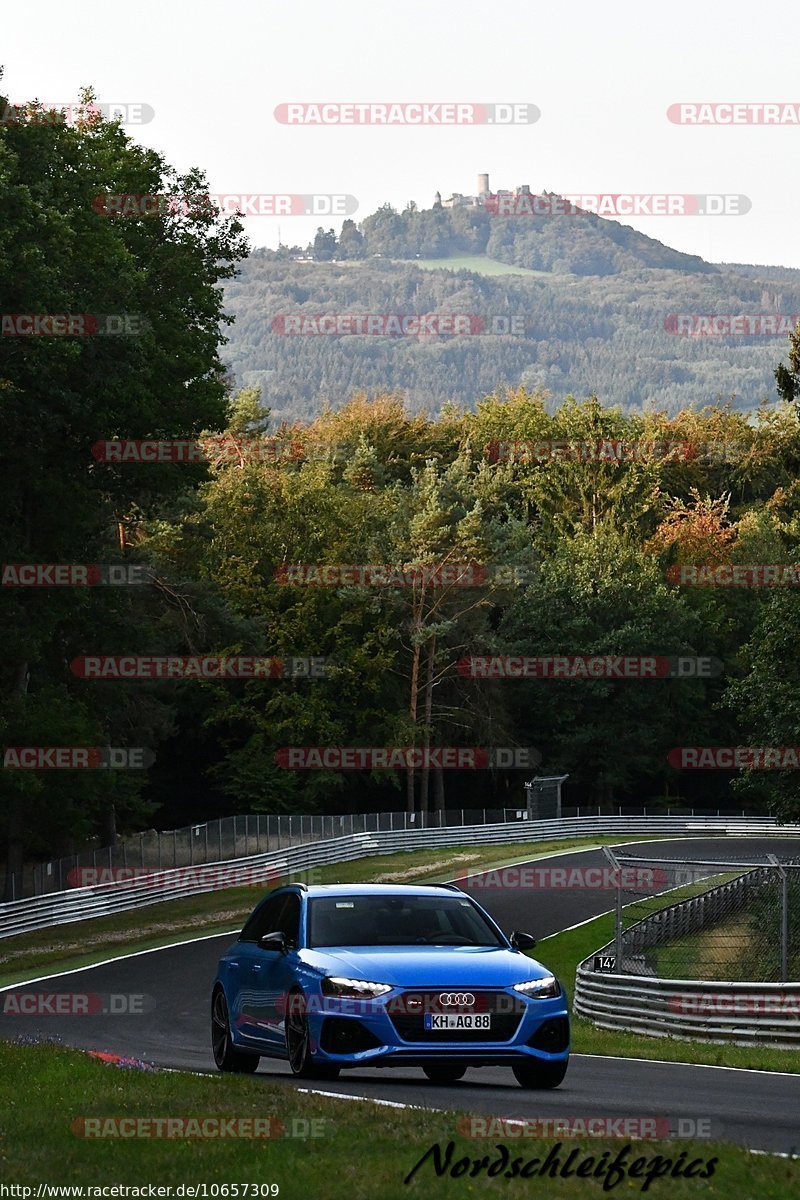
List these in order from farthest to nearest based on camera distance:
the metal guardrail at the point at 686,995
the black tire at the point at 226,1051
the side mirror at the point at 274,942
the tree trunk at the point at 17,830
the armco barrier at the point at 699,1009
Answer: the tree trunk at the point at 17,830, the metal guardrail at the point at 686,995, the armco barrier at the point at 699,1009, the black tire at the point at 226,1051, the side mirror at the point at 274,942

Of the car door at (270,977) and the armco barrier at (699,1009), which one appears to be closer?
the car door at (270,977)

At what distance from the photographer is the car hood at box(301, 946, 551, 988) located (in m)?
13.0

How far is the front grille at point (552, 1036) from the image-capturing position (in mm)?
13164

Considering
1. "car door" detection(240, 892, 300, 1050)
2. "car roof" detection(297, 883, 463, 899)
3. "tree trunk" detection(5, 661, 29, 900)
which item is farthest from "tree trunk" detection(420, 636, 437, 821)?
"car roof" detection(297, 883, 463, 899)

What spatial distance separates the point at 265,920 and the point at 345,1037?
2.51m

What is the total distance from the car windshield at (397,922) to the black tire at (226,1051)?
1525mm

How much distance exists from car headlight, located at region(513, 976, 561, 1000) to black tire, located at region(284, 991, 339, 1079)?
1.46m

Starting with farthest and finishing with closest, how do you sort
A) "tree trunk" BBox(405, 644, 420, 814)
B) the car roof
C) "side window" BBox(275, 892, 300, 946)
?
1. "tree trunk" BBox(405, 644, 420, 814)
2. the car roof
3. "side window" BBox(275, 892, 300, 946)

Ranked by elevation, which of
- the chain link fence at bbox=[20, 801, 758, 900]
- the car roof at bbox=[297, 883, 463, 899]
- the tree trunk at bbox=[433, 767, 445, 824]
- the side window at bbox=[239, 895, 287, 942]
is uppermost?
the car roof at bbox=[297, 883, 463, 899]

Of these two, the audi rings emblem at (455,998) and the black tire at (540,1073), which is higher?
the audi rings emblem at (455,998)

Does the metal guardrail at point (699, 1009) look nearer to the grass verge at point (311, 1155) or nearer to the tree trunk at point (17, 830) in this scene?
the grass verge at point (311, 1155)

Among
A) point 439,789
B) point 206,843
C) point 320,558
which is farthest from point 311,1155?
point 439,789

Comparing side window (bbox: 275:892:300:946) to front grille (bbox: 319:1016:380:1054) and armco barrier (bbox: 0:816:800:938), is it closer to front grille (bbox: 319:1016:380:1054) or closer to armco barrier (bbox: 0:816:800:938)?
front grille (bbox: 319:1016:380:1054)

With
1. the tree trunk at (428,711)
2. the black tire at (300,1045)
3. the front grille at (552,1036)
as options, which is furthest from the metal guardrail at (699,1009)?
the tree trunk at (428,711)
